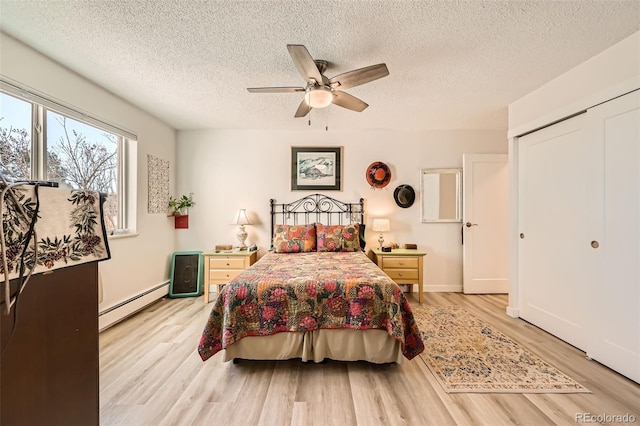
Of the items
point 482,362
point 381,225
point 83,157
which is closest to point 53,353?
point 83,157

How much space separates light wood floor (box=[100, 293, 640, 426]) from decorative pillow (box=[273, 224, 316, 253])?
1.50 meters

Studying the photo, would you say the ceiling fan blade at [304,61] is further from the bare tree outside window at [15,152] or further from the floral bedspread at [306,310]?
the bare tree outside window at [15,152]

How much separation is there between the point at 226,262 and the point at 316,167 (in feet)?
6.29

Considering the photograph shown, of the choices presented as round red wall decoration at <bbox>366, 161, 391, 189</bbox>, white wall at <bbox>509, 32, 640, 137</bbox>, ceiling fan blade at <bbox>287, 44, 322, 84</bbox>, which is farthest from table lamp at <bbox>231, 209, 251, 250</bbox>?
white wall at <bbox>509, 32, 640, 137</bbox>

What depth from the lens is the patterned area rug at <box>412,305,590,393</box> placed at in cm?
179

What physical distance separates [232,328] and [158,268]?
91.3 inches

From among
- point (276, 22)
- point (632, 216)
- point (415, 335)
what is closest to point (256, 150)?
point (276, 22)

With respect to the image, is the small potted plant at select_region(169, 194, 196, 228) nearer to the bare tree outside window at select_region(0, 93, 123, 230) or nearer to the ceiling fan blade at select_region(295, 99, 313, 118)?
the bare tree outside window at select_region(0, 93, 123, 230)

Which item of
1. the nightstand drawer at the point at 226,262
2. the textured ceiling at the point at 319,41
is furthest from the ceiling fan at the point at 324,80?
the nightstand drawer at the point at 226,262

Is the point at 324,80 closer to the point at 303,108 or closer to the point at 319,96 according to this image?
the point at 319,96

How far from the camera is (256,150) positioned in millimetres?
4043

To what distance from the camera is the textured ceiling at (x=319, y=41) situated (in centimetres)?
165

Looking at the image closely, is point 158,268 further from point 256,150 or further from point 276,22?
point 276,22

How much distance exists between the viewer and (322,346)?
1977 mm
